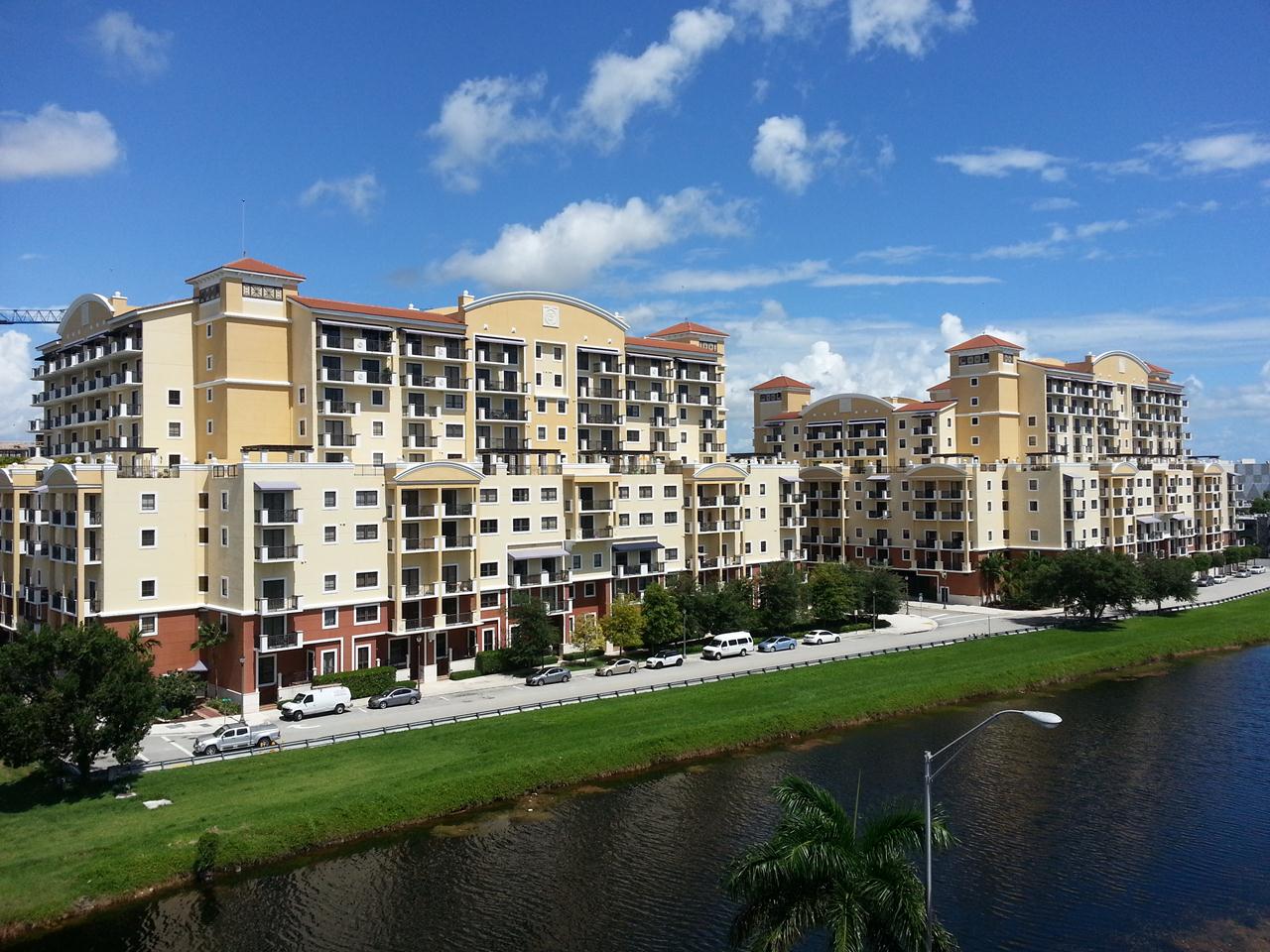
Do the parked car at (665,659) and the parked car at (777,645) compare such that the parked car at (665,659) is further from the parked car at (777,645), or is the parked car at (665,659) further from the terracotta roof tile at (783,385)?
the terracotta roof tile at (783,385)

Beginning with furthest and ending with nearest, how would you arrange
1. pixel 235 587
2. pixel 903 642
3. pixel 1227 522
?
pixel 1227 522 → pixel 903 642 → pixel 235 587

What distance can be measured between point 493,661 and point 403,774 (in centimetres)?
2027

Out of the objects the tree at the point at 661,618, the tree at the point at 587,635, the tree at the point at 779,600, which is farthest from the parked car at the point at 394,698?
the tree at the point at 779,600

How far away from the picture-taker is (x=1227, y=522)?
5059 inches

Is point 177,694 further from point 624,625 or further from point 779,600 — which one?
point 779,600

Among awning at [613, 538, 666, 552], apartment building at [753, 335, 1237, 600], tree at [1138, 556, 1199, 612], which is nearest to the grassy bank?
awning at [613, 538, 666, 552]

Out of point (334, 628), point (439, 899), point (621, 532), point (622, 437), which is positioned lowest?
point (439, 899)

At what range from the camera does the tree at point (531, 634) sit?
6134 cm

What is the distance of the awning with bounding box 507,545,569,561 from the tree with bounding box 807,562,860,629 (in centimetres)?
2119

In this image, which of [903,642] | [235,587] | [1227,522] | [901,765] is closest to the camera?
[901,765]

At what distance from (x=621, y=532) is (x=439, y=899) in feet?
136

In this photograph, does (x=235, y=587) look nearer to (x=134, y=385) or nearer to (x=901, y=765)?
(x=134, y=385)

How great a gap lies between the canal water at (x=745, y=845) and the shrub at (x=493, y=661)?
1645 cm

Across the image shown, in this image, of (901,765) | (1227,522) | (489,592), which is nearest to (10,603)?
(489,592)
